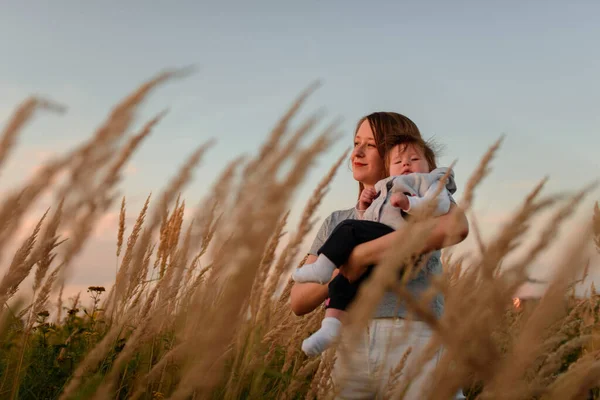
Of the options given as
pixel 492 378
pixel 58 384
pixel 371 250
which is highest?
pixel 371 250

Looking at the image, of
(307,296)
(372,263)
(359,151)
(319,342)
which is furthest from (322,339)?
(359,151)

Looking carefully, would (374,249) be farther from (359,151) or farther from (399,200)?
(359,151)

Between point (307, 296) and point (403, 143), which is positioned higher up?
point (403, 143)

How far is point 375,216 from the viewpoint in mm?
2676

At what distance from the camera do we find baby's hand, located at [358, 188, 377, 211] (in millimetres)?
A: 2865

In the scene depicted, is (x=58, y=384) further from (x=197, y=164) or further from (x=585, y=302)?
(x=585, y=302)

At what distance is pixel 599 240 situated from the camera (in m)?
1.83

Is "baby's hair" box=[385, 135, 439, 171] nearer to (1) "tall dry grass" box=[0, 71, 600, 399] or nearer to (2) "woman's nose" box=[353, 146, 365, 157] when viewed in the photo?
(2) "woman's nose" box=[353, 146, 365, 157]

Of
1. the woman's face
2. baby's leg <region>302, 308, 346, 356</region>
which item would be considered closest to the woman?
the woman's face

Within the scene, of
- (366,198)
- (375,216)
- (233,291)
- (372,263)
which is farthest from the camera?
(366,198)

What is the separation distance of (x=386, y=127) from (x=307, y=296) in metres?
1.08

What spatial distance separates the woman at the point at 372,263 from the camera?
1.96 metres

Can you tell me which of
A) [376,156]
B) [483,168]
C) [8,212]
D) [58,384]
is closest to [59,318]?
[58,384]

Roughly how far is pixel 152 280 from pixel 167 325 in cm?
20
